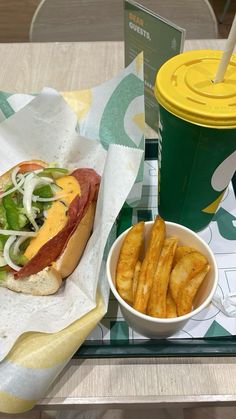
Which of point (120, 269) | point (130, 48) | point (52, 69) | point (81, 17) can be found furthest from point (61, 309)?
point (81, 17)

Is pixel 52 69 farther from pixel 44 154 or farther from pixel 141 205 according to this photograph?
pixel 141 205

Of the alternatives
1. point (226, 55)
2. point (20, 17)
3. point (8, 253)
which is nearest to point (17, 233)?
point (8, 253)

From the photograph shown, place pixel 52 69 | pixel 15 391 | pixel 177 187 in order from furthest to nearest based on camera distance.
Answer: pixel 52 69 → pixel 177 187 → pixel 15 391

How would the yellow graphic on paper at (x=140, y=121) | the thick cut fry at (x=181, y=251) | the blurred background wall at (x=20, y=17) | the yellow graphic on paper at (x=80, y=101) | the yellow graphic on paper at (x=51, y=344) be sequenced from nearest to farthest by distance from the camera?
1. the yellow graphic on paper at (x=51, y=344)
2. the thick cut fry at (x=181, y=251)
3. the yellow graphic on paper at (x=140, y=121)
4. the yellow graphic on paper at (x=80, y=101)
5. the blurred background wall at (x=20, y=17)

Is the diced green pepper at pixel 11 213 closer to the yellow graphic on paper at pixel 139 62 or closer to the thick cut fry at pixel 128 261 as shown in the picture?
the thick cut fry at pixel 128 261

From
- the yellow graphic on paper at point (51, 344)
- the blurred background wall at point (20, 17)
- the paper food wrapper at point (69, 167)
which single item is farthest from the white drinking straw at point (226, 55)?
the blurred background wall at point (20, 17)

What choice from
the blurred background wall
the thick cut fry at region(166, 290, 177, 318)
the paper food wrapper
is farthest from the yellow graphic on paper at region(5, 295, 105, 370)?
the blurred background wall
